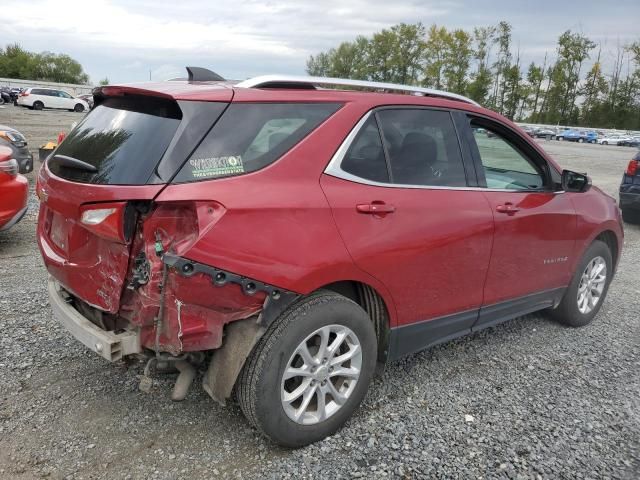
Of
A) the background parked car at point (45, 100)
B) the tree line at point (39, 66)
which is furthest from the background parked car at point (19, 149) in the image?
the tree line at point (39, 66)

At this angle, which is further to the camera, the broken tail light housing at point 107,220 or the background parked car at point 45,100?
the background parked car at point 45,100

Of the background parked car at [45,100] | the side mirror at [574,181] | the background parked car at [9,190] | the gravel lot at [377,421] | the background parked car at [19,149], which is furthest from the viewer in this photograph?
the background parked car at [45,100]

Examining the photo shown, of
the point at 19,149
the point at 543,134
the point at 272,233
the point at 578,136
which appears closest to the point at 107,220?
the point at 272,233

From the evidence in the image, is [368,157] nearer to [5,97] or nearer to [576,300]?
[576,300]

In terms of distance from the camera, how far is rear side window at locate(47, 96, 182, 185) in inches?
97.5

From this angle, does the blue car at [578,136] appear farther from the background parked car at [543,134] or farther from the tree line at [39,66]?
the tree line at [39,66]

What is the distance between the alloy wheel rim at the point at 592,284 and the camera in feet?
15.4

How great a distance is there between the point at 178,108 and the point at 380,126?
112 cm

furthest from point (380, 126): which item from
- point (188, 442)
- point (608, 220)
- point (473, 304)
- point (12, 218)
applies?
point (12, 218)

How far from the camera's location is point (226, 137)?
2.53 meters

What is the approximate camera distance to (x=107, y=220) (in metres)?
2.43

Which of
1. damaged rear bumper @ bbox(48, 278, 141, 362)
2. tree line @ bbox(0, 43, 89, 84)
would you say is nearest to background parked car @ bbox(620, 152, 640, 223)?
damaged rear bumper @ bbox(48, 278, 141, 362)

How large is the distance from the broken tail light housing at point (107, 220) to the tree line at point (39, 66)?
94.4 m

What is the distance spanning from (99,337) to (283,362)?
0.85 m
